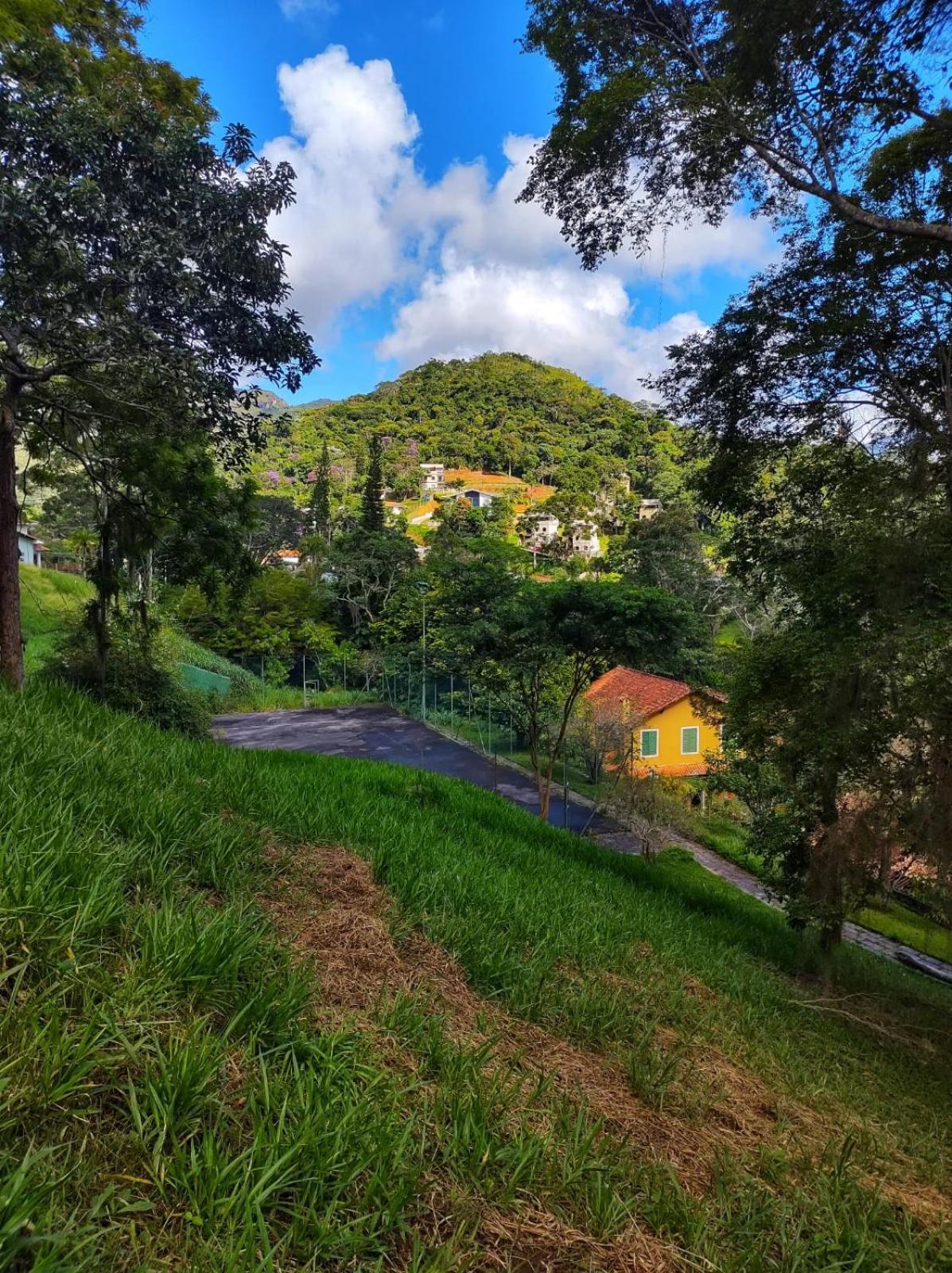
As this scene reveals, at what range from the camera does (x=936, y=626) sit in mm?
4336

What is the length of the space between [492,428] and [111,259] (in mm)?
93875

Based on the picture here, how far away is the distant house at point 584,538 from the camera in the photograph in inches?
1981

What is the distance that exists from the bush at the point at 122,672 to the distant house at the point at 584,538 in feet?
134

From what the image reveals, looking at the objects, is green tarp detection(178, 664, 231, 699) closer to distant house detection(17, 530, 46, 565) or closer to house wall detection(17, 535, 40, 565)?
distant house detection(17, 530, 46, 565)

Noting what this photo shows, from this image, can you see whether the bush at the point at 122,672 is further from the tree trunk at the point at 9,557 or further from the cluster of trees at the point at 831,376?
the cluster of trees at the point at 831,376

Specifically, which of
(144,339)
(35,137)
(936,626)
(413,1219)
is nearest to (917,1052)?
(936,626)

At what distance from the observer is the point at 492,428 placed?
94.5m

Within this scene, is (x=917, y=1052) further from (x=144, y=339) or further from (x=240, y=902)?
(x=144, y=339)

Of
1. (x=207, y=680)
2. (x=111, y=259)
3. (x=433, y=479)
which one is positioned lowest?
(x=207, y=680)

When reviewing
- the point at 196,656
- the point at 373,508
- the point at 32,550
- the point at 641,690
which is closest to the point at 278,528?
the point at 373,508

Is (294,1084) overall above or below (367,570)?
below

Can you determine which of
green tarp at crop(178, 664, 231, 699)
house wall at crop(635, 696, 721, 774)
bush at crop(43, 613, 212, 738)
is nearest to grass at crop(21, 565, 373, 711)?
green tarp at crop(178, 664, 231, 699)

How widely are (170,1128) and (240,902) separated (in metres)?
1.02

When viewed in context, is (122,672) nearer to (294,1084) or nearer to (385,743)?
(294,1084)
